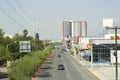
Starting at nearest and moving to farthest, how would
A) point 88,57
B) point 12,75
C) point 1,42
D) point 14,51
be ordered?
point 12,75 → point 14,51 → point 1,42 → point 88,57

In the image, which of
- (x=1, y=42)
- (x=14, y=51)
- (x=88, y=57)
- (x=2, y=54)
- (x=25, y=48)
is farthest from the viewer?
(x=88, y=57)

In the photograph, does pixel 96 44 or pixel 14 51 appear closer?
pixel 14 51

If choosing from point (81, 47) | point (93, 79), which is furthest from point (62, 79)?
A: point (81, 47)

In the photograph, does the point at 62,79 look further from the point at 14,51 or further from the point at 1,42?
the point at 1,42

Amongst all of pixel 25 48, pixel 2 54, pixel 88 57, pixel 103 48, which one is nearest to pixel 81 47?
pixel 88 57

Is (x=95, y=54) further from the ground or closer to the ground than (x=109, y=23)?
closer to the ground

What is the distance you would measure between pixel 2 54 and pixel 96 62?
5069cm

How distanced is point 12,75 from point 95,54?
86624 mm

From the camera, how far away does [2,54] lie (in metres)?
81.4

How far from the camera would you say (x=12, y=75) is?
1703 inches

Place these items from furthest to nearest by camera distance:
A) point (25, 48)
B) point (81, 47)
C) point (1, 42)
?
point (81, 47), point (1, 42), point (25, 48)

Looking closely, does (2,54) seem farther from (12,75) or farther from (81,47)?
(81,47)

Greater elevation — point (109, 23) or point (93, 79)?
point (109, 23)

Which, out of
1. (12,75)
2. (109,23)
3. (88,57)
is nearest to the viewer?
(12,75)
